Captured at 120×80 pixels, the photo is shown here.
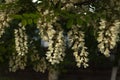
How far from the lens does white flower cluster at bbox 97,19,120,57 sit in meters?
4.70

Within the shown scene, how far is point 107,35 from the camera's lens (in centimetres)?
474

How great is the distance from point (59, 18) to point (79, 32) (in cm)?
36

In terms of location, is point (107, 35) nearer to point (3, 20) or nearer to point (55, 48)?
point (55, 48)

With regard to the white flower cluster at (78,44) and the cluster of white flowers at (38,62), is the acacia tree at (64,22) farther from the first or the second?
the cluster of white flowers at (38,62)

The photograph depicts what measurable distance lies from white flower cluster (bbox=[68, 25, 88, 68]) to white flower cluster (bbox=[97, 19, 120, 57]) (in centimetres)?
31

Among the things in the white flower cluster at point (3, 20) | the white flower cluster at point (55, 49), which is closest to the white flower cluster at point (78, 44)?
the white flower cluster at point (55, 49)

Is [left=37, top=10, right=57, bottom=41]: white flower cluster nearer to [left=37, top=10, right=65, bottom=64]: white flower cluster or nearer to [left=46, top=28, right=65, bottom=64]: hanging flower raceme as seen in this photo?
[left=37, top=10, right=65, bottom=64]: white flower cluster

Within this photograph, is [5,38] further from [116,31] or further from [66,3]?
[116,31]

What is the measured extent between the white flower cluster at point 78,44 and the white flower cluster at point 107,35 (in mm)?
311

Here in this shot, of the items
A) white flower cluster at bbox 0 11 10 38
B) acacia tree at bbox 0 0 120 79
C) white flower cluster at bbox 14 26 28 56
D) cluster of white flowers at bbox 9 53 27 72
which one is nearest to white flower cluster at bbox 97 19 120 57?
acacia tree at bbox 0 0 120 79

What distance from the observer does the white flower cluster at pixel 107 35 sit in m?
4.70

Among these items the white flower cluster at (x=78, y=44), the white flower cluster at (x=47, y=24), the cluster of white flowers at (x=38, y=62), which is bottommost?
the cluster of white flowers at (x=38, y=62)

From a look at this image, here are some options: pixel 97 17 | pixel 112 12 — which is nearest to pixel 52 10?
pixel 97 17

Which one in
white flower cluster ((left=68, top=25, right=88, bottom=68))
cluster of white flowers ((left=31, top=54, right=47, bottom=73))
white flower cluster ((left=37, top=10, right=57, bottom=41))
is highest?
white flower cluster ((left=37, top=10, right=57, bottom=41))
